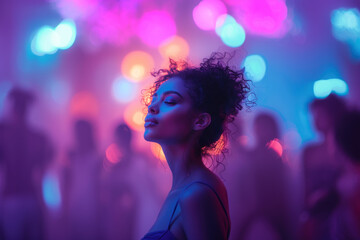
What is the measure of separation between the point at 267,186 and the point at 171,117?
1.70 meters

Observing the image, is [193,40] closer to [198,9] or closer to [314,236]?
[198,9]

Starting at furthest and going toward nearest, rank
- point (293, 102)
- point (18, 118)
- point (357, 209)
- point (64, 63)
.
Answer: point (64, 63)
point (18, 118)
point (293, 102)
point (357, 209)

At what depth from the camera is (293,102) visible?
2.44 meters

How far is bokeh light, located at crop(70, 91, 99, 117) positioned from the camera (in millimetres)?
3082

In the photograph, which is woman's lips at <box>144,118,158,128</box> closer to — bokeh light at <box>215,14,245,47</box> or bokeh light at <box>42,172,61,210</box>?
bokeh light at <box>215,14,245,47</box>

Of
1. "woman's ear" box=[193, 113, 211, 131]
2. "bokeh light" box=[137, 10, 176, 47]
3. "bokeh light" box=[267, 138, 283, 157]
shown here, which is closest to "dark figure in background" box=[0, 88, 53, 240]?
"bokeh light" box=[137, 10, 176, 47]

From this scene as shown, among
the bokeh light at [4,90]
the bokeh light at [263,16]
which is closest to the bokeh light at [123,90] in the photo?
the bokeh light at [4,90]

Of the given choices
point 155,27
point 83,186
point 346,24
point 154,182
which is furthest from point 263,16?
point 83,186

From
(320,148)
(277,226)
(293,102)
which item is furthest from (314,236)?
(293,102)

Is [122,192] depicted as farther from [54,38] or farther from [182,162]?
[182,162]

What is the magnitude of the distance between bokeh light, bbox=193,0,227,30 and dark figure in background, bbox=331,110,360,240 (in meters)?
1.39

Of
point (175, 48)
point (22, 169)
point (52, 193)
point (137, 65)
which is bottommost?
point (52, 193)

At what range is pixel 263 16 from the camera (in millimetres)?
2689

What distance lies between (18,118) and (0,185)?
0.65 metres
